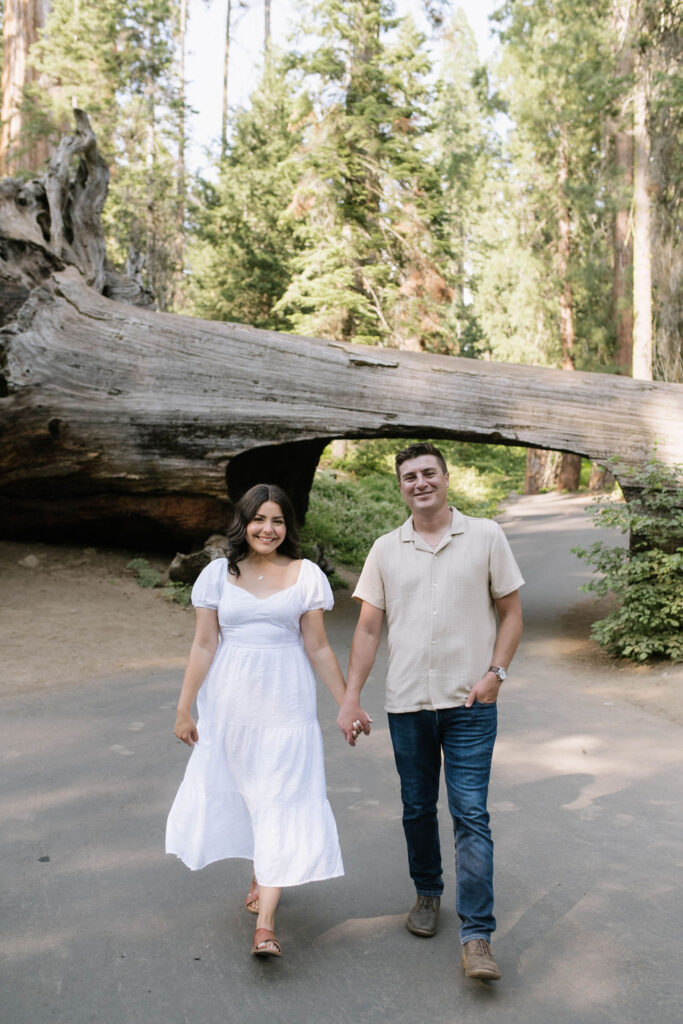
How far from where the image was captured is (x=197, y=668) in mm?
3623

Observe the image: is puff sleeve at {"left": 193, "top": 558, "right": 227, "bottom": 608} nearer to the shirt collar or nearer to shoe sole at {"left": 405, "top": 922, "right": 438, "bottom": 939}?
the shirt collar

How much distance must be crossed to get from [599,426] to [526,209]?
69.6 feet

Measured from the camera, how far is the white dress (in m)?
3.47

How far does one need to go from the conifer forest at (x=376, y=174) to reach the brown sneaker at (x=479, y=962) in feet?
59.5

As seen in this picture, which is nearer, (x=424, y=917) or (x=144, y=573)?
(x=424, y=917)

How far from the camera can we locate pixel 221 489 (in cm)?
1077

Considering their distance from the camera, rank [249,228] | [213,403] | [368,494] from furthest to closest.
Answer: [249,228]
[368,494]
[213,403]

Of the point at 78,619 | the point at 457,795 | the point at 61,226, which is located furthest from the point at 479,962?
the point at 61,226

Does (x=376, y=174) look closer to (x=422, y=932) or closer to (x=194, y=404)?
(x=194, y=404)

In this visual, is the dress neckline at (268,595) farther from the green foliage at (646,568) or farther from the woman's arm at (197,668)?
the green foliage at (646,568)

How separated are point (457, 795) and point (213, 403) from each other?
774cm

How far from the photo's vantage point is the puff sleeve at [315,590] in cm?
361

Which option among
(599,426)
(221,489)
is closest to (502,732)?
(599,426)

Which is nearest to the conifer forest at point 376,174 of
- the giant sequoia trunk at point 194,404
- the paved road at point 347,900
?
the giant sequoia trunk at point 194,404
